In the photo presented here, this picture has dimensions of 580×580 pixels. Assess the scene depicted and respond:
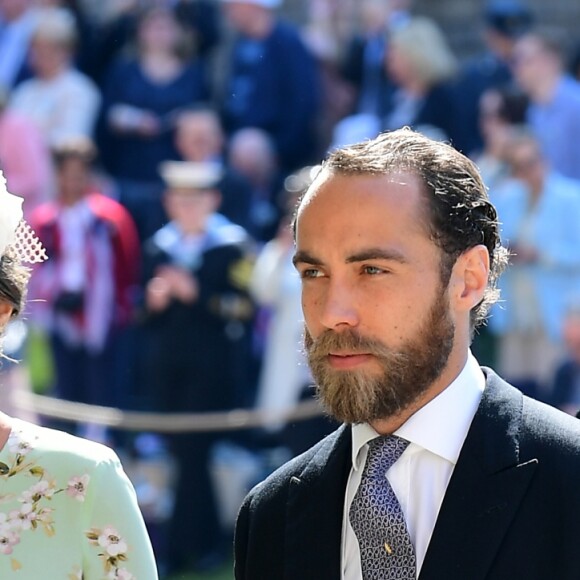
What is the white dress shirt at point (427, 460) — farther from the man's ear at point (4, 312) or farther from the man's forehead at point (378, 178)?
the man's ear at point (4, 312)

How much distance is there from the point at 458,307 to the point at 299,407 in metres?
4.88

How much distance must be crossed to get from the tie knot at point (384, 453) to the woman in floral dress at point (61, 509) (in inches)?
18.5

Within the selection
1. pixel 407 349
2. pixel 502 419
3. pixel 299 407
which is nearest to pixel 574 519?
pixel 502 419

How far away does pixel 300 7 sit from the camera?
10.5 meters

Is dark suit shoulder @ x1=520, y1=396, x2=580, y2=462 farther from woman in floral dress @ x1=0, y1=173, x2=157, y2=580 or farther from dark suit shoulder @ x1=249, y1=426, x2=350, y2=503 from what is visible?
woman in floral dress @ x1=0, y1=173, x2=157, y2=580

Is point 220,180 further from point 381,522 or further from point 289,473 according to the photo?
point 381,522

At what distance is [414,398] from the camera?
8.44 feet

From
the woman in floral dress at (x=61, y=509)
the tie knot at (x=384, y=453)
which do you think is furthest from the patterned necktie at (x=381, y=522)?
the woman in floral dress at (x=61, y=509)

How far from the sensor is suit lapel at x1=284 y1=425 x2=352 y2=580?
2627 mm

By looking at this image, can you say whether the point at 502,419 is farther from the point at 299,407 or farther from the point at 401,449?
the point at 299,407

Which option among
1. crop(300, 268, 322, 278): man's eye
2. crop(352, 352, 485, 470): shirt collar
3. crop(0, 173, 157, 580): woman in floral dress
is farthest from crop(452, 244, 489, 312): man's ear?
crop(0, 173, 157, 580): woman in floral dress

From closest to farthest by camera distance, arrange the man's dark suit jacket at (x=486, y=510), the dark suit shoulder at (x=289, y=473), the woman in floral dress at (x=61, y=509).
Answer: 1. the man's dark suit jacket at (x=486, y=510)
2. the woman in floral dress at (x=61, y=509)
3. the dark suit shoulder at (x=289, y=473)

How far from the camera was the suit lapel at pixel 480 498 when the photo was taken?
2467 mm

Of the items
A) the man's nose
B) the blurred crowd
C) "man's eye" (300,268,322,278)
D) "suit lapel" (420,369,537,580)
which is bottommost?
the blurred crowd
